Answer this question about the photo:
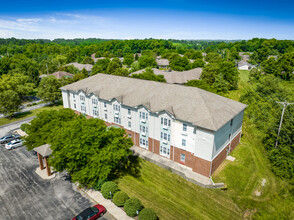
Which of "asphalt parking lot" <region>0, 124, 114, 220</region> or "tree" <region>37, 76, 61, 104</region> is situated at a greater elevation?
"tree" <region>37, 76, 61, 104</region>

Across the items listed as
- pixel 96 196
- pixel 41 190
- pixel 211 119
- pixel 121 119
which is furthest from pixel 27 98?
pixel 211 119

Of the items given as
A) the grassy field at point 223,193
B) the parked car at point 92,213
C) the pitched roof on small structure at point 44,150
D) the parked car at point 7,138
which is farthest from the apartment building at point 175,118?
the parked car at point 7,138

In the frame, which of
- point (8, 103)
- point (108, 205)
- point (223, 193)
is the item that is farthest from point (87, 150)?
point (8, 103)

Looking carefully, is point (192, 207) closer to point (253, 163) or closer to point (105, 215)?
point (105, 215)

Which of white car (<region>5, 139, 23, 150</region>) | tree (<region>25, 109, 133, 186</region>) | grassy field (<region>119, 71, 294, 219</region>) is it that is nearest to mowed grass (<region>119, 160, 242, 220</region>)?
grassy field (<region>119, 71, 294, 219</region>)

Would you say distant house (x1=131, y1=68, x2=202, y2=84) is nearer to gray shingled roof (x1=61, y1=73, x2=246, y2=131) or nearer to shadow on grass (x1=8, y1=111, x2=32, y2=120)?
gray shingled roof (x1=61, y1=73, x2=246, y2=131)

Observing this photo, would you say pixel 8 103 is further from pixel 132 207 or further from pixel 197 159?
pixel 197 159
